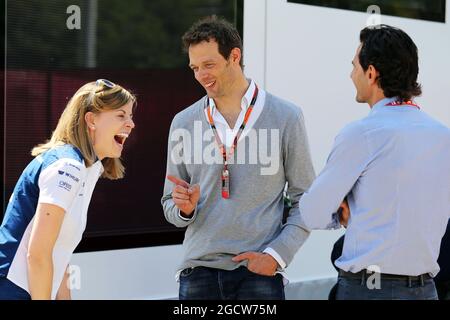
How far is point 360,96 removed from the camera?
3.23m

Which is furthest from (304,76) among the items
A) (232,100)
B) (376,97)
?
(376,97)

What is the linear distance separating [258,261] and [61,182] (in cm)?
103

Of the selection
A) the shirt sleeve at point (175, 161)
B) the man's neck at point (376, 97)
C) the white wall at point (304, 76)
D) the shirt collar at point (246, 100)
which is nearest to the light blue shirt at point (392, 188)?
the man's neck at point (376, 97)

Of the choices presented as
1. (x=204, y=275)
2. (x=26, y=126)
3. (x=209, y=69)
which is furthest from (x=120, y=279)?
(x=209, y=69)

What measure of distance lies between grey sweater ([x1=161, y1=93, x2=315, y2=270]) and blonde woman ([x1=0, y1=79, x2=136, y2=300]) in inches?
22.7

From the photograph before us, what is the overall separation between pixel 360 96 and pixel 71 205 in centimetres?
116

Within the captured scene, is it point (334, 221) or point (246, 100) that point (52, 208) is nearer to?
point (334, 221)

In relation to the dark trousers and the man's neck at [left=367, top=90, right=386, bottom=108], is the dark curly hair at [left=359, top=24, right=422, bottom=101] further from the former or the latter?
the dark trousers

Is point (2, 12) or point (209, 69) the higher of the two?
point (2, 12)

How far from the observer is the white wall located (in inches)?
204

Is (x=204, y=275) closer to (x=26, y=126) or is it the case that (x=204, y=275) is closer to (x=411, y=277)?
(x=411, y=277)

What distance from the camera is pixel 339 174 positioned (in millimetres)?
3031

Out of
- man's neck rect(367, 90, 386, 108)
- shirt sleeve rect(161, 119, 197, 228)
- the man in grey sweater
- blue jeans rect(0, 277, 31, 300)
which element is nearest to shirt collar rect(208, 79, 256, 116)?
the man in grey sweater

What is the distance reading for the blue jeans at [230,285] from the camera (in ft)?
11.9
